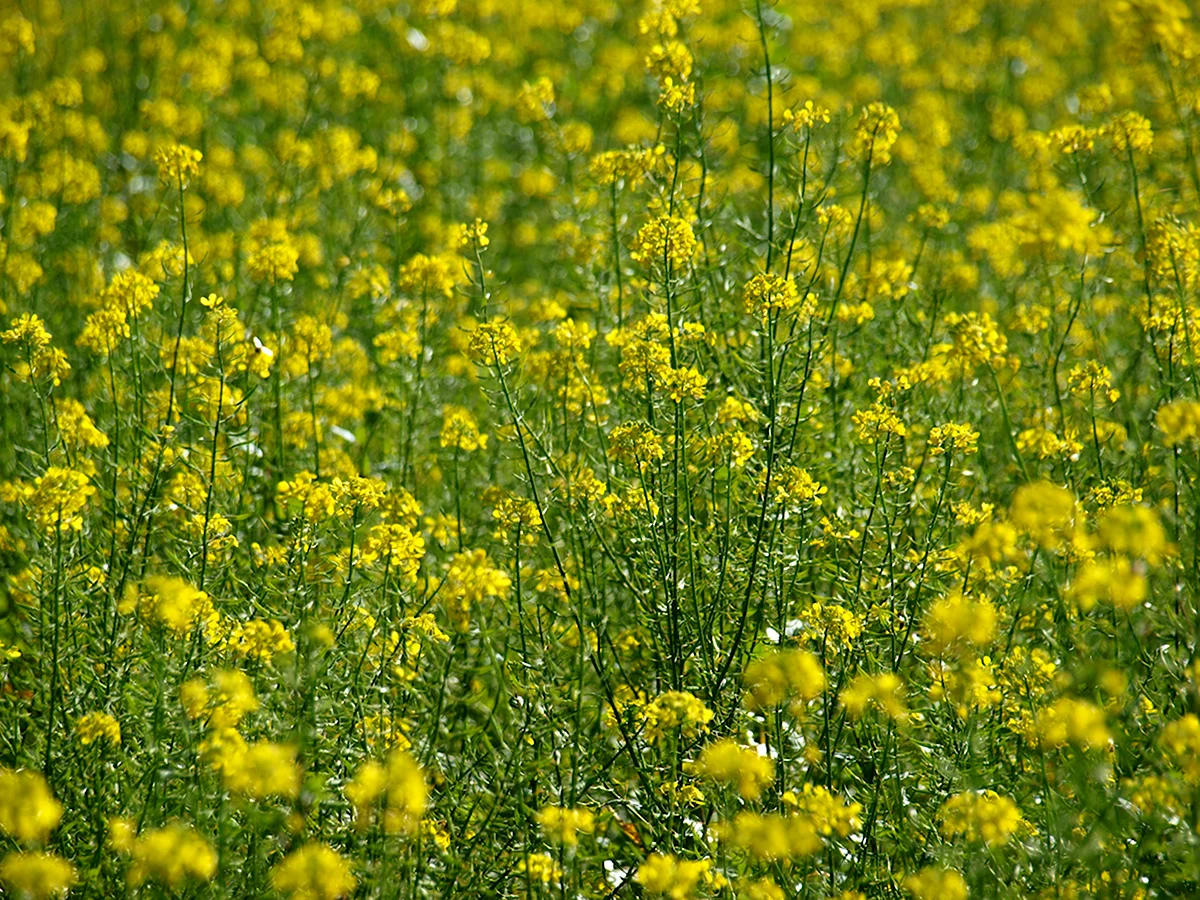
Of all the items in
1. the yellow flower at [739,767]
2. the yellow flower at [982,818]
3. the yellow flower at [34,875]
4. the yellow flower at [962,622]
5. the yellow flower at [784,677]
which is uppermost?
the yellow flower at [962,622]

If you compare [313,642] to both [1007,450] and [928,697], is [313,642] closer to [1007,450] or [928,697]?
[928,697]

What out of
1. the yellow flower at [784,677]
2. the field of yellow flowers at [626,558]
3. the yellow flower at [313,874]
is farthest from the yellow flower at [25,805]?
the yellow flower at [784,677]

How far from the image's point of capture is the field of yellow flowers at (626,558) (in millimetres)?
2611

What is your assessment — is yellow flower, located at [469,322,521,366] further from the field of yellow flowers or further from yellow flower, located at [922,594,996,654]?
yellow flower, located at [922,594,996,654]

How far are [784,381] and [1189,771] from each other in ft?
4.69

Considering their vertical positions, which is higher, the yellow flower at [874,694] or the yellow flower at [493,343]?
the yellow flower at [493,343]

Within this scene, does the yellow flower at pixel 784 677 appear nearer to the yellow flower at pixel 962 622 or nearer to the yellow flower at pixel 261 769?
the yellow flower at pixel 962 622

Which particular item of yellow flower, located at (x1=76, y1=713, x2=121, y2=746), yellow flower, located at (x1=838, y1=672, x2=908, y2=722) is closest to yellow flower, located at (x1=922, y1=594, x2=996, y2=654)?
yellow flower, located at (x1=838, y1=672, x2=908, y2=722)

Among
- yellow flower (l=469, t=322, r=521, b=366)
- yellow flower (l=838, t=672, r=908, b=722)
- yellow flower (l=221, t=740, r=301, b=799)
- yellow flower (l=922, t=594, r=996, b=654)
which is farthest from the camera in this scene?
yellow flower (l=469, t=322, r=521, b=366)

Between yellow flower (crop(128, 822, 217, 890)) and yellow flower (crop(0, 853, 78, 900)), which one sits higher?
yellow flower (crop(128, 822, 217, 890))

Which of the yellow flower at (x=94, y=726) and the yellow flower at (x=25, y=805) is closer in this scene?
the yellow flower at (x=25, y=805)

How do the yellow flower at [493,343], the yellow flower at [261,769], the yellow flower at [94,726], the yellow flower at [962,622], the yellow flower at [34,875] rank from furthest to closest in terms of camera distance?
the yellow flower at [493,343] → the yellow flower at [94,726] → the yellow flower at [962,622] → the yellow flower at [261,769] → the yellow flower at [34,875]

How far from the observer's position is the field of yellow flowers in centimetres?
261

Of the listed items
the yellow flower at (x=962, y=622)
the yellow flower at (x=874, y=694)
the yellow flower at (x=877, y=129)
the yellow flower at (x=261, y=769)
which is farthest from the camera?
the yellow flower at (x=877, y=129)
